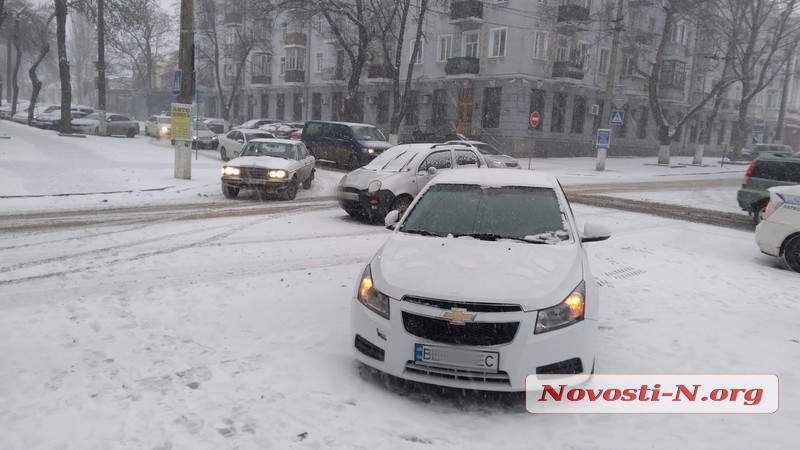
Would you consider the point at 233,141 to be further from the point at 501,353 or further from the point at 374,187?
the point at 501,353

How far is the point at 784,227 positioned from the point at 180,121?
14.0m

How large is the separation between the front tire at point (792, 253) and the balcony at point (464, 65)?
2920 cm

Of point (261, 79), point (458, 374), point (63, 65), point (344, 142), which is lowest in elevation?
point (458, 374)

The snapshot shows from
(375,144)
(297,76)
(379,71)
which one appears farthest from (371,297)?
(297,76)

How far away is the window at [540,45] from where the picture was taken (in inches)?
1385

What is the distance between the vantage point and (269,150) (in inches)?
583

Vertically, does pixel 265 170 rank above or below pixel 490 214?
below

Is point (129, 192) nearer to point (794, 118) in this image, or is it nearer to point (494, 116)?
point (494, 116)

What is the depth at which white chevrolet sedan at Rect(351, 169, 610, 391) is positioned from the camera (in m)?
3.75

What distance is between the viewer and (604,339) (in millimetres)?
5359

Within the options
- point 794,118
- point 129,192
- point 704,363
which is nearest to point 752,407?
point 704,363

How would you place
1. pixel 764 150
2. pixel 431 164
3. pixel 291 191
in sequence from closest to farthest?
pixel 431 164 → pixel 291 191 → pixel 764 150

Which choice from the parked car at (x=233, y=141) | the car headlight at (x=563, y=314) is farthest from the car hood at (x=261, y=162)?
the parked car at (x=233, y=141)

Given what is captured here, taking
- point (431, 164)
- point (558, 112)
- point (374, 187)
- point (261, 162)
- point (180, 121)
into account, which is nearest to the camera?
point (374, 187)
